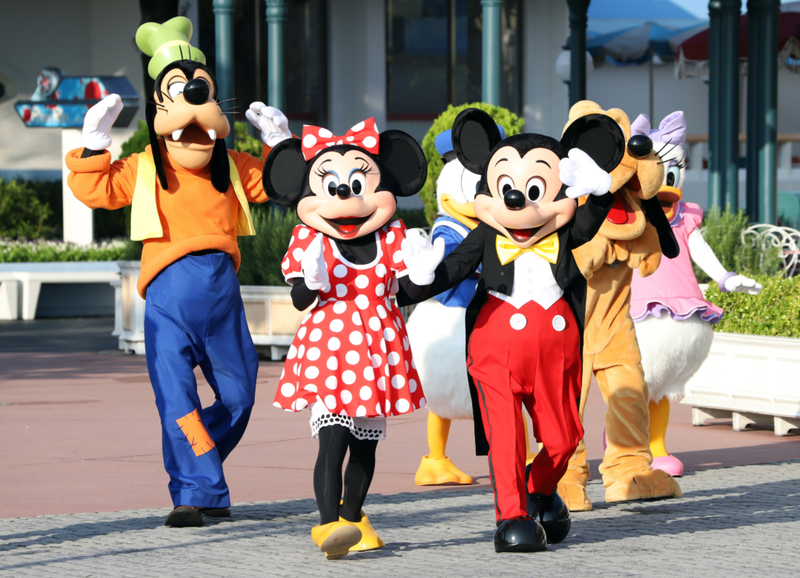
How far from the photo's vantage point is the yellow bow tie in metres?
4.65

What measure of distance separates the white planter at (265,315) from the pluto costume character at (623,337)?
515 cm

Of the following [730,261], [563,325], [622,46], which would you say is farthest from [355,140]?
[622,46]

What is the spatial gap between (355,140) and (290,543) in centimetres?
162

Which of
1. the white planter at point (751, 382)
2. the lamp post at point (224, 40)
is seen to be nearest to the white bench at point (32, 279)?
the lamp post at point (224, 40)

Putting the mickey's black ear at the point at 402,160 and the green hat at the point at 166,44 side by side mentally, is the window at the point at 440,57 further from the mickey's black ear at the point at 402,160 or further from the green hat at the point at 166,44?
the mickey's black ear at the point at 402,160

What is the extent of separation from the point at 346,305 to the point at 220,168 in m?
1.08

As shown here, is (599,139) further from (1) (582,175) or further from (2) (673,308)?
(2) (673,308)

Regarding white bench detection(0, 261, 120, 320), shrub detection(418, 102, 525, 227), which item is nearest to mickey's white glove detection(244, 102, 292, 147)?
shrub detection(418, 102, 525, 227)

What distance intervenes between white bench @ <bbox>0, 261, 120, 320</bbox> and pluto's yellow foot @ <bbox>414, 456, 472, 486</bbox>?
30.4 ft

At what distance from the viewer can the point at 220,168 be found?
17.3 ft

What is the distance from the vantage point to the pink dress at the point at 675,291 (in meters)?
5.93

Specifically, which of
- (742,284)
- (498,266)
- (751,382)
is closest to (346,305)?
(498,266)

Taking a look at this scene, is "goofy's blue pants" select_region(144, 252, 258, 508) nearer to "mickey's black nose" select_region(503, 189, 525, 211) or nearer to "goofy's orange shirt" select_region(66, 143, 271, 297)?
"goofy's orange shirt" select_region(66, 143, 271, 297)

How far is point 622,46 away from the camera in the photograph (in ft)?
82.8
